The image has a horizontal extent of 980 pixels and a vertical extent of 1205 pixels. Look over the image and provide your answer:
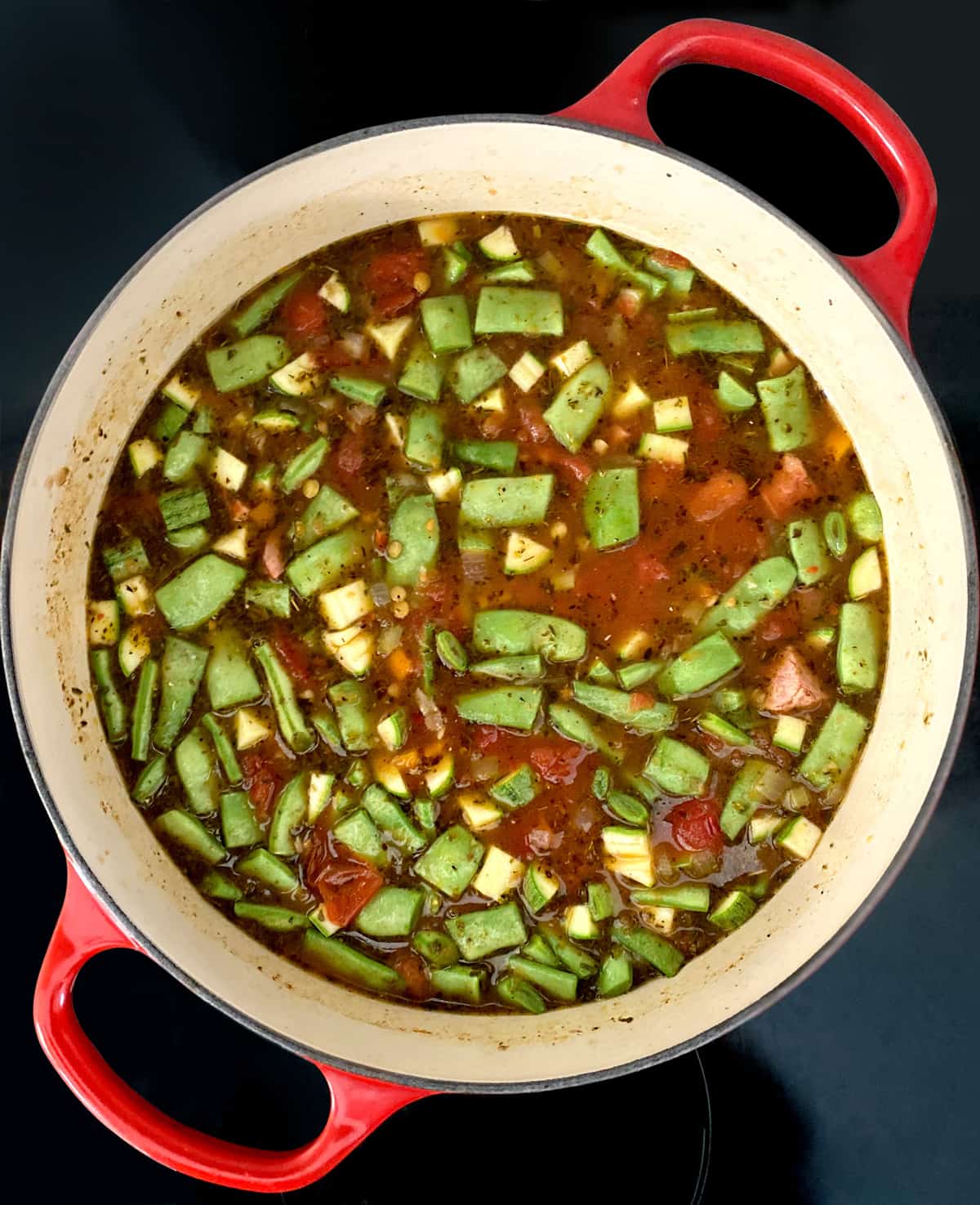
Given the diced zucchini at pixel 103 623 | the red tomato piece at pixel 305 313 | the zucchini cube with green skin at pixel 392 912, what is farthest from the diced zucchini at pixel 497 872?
the red tomato piece at pixel 305 313

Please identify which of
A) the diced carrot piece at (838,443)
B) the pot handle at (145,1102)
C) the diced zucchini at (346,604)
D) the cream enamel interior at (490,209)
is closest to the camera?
the pot handle at (145,1102)

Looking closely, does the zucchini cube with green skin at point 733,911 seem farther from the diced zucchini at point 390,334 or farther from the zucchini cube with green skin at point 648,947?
the diced zucchini at point 390,334

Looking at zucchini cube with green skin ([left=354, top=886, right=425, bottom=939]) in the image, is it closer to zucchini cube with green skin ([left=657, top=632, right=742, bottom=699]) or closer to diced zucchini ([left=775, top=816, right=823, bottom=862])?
zucchini cube with green skin ([left=657, top=632, right=742, bottom=699])

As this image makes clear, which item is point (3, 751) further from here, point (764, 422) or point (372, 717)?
point (764, 422)

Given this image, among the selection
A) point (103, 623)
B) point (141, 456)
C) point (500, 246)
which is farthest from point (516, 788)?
point (500, 246)

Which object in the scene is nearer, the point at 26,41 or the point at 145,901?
the point at 145,901

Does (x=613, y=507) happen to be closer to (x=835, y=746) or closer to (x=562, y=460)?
(x=562, y=460)

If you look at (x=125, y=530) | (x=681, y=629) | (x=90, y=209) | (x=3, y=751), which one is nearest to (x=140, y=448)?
(x=125, y=530)
